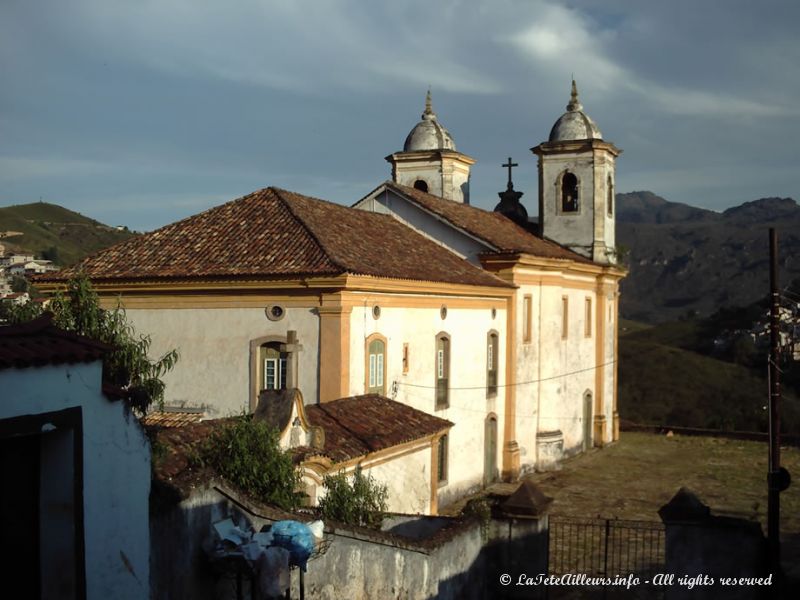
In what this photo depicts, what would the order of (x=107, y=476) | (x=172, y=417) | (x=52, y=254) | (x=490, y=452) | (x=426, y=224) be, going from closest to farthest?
(x=107, y=476), (x=172, y=417), (x=490, y=452), (x=426, y=224), (x=52, y=254)

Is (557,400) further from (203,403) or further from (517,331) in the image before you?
(203,403)

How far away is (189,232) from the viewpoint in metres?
19.7

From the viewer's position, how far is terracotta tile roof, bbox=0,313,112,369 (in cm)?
589

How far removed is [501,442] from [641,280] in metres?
108

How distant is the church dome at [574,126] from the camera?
2973 centimetres

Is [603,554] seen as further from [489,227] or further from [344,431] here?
[489,227]

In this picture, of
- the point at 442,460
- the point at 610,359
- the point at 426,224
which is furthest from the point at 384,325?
the point at 610,359

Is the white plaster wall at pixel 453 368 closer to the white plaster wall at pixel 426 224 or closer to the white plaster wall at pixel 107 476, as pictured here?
the white plaster wall at pixel 426 224

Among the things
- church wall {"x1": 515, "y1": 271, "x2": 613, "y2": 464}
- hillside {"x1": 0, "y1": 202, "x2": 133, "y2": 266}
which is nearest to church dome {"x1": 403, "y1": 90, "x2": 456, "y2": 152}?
church wall {"x1": 515, "y1": 271, "x2": 613, "y2": 464}

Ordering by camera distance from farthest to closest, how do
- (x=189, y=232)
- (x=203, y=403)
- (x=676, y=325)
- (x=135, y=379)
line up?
1. (x=676, y=325)
2. (x=189, y=232)
3. (x=203, y=403)
4. (x=135, y=379)

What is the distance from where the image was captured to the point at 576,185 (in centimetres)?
2992

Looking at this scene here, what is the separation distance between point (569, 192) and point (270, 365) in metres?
16.1

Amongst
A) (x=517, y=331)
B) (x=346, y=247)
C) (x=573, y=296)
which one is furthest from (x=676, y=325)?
(x=346, y=247)

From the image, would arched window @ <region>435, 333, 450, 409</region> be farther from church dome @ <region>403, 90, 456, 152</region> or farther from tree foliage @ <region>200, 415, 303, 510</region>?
church dome @ <region>403, 90, 456, 152</region>
